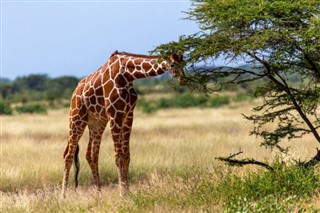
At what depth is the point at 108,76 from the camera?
1205cm

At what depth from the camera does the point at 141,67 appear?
11.8 metres

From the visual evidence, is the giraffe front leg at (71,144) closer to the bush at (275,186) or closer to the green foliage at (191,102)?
the bush at (275,186)

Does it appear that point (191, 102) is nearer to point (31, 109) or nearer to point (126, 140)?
point (31, 109)

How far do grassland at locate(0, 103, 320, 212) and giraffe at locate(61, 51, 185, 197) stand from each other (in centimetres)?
84

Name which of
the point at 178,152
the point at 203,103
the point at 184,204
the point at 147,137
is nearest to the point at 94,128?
the point at 184,204

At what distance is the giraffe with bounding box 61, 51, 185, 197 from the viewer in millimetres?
11734

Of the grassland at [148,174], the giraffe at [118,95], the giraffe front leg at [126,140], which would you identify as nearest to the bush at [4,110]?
the grassland at [148,174]

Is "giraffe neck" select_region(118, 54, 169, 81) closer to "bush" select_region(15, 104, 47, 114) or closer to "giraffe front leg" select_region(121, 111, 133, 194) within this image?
"giraffe front leg" select_region(121, 111, 133, 194)

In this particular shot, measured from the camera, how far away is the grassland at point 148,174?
32.9ft

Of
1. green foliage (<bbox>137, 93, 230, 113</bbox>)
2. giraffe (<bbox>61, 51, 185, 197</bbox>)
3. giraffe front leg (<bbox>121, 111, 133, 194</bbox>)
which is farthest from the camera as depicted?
green foliage (<bbox>137, 93, 230, 113</bbox>)

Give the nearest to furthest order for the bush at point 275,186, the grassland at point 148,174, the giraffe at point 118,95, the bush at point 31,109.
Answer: the grassland at point 148,174 → the bush at point 275,186 → the giraffe at point 118,95 → the bush at point 31,109

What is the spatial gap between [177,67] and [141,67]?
101 centimetres

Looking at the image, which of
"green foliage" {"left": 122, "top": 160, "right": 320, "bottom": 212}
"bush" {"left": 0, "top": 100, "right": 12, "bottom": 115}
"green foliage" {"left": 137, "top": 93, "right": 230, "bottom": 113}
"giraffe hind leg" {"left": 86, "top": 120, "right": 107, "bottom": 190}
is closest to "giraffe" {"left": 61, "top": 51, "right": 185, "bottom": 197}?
"giraffe hind leg" {"left": 86, "top": 120, "right": 107, "bottom": 190}

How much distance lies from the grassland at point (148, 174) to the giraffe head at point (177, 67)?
1.75m
